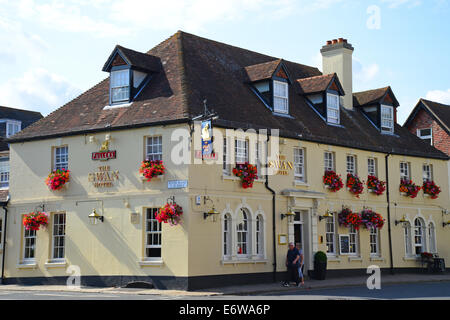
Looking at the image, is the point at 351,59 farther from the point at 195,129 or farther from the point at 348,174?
the point at 195,129

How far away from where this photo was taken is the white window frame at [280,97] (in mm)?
28562

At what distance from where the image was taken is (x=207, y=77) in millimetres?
27234

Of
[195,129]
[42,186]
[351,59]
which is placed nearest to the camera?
[195,129]

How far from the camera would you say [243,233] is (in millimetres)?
25469

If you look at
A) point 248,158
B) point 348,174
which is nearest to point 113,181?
point 248,158

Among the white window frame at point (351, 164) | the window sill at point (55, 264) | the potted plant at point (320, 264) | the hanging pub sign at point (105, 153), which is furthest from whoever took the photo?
the white window frame at point (351, 164)

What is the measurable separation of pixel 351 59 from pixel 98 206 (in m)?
16.4

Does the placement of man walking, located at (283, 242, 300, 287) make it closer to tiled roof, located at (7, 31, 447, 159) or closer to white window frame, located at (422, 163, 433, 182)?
tiled roof, located at (7, 31, 447, 159)

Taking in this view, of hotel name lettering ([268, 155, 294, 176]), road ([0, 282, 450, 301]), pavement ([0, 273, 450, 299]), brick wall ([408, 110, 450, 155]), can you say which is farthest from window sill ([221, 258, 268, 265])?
brick wall ([408, 110, 450, 155])

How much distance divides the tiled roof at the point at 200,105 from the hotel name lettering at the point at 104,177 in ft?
5.42

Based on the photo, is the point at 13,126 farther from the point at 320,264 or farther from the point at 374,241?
the point at 374,241

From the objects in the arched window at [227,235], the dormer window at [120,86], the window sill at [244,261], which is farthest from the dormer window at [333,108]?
the dormer window at [120,86]

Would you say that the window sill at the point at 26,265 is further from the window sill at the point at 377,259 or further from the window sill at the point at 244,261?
the window sill at the point at 377,259

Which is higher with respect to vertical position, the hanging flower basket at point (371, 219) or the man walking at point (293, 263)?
the hanging flower basket at point (371, 219)
